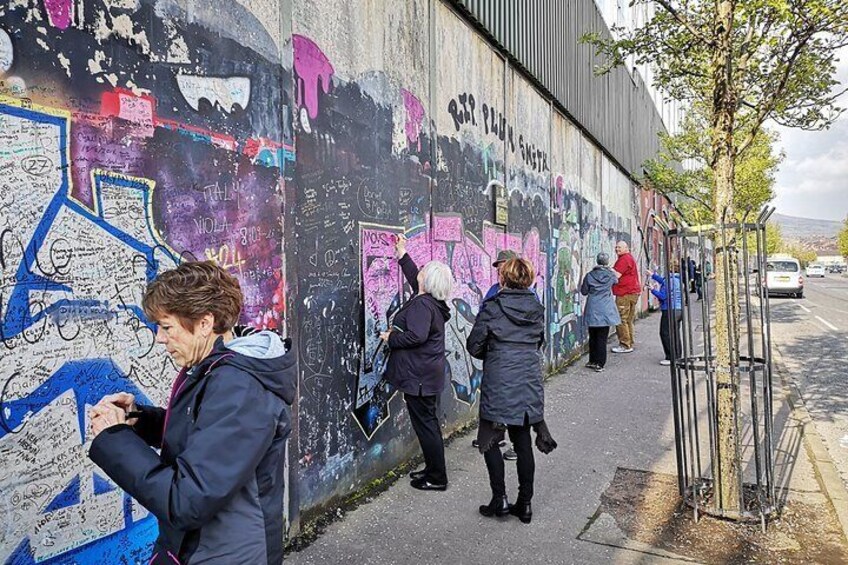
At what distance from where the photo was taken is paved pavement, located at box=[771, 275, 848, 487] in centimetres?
688

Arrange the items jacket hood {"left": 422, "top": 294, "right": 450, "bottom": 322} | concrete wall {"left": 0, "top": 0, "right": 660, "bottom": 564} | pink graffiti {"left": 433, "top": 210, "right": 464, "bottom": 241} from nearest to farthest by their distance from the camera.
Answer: concrete wall {"left": 0, "top": 0, "right": 660, "bottom": 564} < jacket hood {"left": 422, "top": 294, "right": 450, "bottom": 322} < pink graffiti {"left": 433, "top": 210, "right": 464, "bottom": 241}

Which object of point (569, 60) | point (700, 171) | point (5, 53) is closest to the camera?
point (5, 53)

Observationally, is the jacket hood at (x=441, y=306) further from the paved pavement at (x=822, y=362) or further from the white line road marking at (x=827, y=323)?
the white line road marking at (x=827, y=323)

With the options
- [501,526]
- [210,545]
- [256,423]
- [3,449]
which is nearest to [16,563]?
[3,449]

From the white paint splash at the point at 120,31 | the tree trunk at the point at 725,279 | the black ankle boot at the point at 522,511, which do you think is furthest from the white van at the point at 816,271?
the white paint splash at the point at 120,31

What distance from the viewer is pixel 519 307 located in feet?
14.2

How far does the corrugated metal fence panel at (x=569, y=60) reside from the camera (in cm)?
769

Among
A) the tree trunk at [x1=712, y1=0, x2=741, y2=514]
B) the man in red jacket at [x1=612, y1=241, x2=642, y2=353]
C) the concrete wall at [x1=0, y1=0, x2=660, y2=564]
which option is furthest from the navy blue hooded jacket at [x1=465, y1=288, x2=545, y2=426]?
the man in red jacket at [x1=612, y1=241, x2=642, y2=353]

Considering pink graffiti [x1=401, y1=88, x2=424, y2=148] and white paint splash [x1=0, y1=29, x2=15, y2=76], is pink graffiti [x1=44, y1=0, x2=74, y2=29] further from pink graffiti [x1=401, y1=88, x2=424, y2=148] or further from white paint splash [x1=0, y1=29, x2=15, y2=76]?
pink graffiti [x1=401, y1=88, x2=424, y2=148]

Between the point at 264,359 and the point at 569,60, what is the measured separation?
10.3 metres

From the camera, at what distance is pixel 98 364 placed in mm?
2596

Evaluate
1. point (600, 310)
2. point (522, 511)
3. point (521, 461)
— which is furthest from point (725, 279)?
point (600, 310)

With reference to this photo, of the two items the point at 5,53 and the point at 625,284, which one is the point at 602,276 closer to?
the point at 625,284

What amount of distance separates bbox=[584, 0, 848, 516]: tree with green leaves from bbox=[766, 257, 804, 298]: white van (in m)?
26.8
